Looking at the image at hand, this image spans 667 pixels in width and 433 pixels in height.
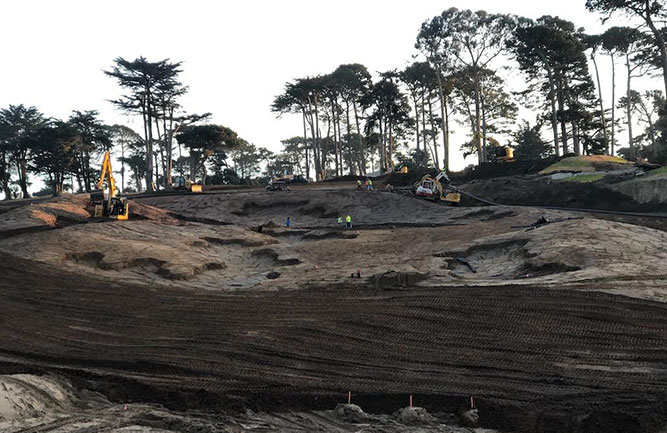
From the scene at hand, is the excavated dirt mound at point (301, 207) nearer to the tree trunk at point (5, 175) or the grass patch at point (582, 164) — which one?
the grass patch at point (582, 164)

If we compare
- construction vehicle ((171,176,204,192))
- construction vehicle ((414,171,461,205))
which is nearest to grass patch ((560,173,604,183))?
construction vehicle ((414,171,461,205))

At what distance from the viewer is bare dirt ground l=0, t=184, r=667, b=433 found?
8.01 metres

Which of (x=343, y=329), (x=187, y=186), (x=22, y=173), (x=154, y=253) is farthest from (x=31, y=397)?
(x=22, y=173)

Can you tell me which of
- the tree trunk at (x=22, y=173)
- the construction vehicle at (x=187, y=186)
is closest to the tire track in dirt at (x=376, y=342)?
the construction vehicle at (x=187, y=186)

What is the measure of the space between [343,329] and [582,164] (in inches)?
1194

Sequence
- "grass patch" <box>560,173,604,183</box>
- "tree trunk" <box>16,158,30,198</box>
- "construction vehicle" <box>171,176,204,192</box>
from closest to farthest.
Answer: "grass patch" <box>560,173,604,183</box> < "construction vehicle" <box>171,176,204,192</box> < "tree trunk" <box>16,158,30,198</box>

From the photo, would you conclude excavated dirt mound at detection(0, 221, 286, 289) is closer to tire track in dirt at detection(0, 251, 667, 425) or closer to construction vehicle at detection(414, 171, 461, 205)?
tire track in dirt at detection(0, 251, 667, 425)

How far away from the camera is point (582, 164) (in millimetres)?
35281

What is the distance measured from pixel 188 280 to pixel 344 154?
245 feet

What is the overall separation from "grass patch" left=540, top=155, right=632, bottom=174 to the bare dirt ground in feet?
44.8

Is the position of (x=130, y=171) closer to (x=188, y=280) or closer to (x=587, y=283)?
(x=188, y=280)

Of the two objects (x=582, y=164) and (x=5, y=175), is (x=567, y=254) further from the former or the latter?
(x=5, y=175)

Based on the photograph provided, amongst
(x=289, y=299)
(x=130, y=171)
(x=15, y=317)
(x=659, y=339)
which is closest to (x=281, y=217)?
(x=289, y=299)

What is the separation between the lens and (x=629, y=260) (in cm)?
1515
